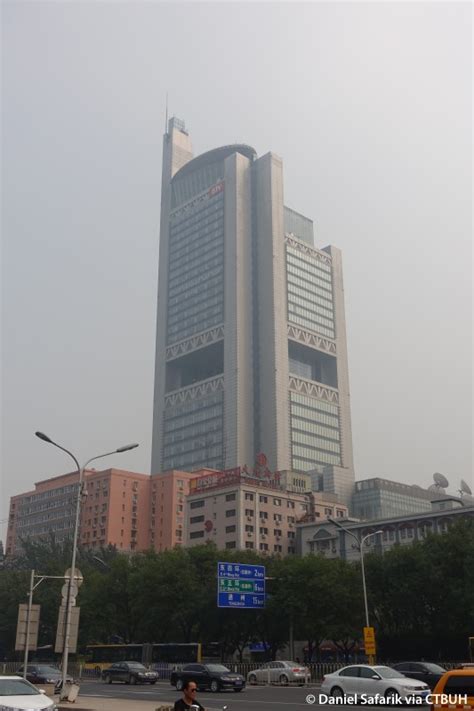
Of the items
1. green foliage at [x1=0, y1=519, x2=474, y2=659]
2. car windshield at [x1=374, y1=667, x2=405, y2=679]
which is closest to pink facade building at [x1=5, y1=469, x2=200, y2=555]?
green foliage at [x1=0, y1=519, x2=474, y2=659]

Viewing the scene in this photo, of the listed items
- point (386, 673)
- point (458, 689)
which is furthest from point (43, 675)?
point (458, 689)

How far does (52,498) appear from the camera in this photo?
523 feet

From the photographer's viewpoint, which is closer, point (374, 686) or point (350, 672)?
point (374, 686)

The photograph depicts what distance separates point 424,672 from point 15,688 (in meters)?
22.5

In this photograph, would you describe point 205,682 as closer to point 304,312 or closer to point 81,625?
point 81,625

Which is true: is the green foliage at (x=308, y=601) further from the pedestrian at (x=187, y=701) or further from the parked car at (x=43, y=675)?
the pedestrian at (x=187, y=701)

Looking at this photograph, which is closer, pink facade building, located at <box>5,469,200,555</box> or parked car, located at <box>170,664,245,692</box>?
parked car, located at <box>170,664,245,692</box>

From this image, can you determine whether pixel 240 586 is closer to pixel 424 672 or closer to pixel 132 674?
pixel 132 674

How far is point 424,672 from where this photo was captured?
110 ft

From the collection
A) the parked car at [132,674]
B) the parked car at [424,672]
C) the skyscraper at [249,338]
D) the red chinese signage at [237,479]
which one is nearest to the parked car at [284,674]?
the parked car at [132,674]

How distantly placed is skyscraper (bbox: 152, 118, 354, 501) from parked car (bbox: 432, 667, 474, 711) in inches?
5163

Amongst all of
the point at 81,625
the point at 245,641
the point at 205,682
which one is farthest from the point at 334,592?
the point at 81,625

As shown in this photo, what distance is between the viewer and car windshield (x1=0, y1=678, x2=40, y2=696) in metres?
17.6

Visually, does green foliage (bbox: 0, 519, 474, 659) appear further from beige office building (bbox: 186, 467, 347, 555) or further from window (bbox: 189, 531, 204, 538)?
window (bbox: 189, 531, 204, 538)
